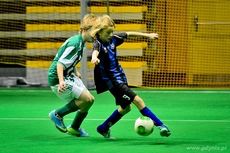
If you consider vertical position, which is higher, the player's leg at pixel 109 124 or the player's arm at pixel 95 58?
the player's arm at pixel 95 58

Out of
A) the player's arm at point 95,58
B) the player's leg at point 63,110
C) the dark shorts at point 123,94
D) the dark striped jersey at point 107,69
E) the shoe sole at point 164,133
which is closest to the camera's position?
the player's arm at point 95,58

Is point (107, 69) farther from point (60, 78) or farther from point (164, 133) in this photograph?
point (164, 133)

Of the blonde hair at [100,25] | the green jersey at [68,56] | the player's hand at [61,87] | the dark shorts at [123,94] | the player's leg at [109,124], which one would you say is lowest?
the player's leg at [109,124]

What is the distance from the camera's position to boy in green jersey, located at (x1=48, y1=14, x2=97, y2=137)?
19.6 ft

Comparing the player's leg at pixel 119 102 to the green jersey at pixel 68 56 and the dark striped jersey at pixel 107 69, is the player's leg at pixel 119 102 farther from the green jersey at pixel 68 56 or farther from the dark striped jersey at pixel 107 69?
the green jersey at pixel 68 56

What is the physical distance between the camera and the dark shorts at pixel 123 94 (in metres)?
5.82

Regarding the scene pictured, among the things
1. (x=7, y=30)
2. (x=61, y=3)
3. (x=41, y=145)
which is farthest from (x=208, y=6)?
(x=41, y=145)

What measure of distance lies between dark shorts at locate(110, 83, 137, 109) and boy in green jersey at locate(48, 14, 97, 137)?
0.28 metres

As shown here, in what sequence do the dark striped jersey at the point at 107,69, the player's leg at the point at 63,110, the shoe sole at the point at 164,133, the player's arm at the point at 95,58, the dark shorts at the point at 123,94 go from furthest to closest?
1. the player's leg at the point at 63,110
2. the dark striped jersey at the point at 107,69
3. the dark shorts at the point at 123,94
4. the shoe sole at the point at 164,133
5. the player's arm at the point at 95,58

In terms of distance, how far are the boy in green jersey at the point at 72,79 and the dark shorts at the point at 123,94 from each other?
0.28 meters

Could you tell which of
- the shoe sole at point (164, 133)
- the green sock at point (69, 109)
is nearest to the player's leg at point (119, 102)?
the green sock at point (69, 109)

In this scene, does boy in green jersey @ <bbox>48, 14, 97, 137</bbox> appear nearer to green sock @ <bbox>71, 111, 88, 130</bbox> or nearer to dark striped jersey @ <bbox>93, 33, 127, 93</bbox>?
green sock @ <bbox>71, 111, 88, 130</bbox>

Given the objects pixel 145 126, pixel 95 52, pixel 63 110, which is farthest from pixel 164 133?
pixel 63 110

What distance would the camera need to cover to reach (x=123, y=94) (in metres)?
5.86
